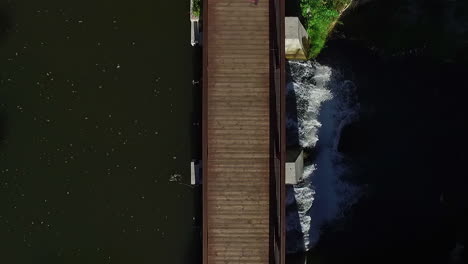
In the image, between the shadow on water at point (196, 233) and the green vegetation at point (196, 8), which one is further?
the shadow on water at point (196, 233)

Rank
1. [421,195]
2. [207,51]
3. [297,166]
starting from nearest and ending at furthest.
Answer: [207,51] → [297,166] → [421,195]

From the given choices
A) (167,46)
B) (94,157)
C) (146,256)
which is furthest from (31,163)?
(167,46)

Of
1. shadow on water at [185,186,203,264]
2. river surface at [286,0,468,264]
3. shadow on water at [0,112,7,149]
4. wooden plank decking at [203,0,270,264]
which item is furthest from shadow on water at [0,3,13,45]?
river surface at [286,0,468,264]

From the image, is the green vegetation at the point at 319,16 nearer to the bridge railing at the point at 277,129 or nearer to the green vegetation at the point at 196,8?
the bridge railing at the point at 277,129

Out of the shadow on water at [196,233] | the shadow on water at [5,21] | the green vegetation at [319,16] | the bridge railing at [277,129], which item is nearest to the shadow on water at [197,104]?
the shadow on water at [196,233]

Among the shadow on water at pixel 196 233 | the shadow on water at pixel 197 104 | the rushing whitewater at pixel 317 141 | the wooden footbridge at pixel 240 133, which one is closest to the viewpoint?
→ the wooden footbridge at pixel 240 133

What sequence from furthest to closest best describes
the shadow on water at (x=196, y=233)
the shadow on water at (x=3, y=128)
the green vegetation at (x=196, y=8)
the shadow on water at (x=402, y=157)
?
the shadow on water at (x=402, y=157) < the shadow on water at (x=3, y=128) < the shadow on water at (x=196, y=233) < the green vegetation at (x=196, y=8)

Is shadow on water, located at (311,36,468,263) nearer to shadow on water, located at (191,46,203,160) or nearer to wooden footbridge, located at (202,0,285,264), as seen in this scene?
wooden footbridge, located at (202,0,285,264)

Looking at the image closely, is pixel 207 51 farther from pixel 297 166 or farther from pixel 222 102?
pixel 297 166
